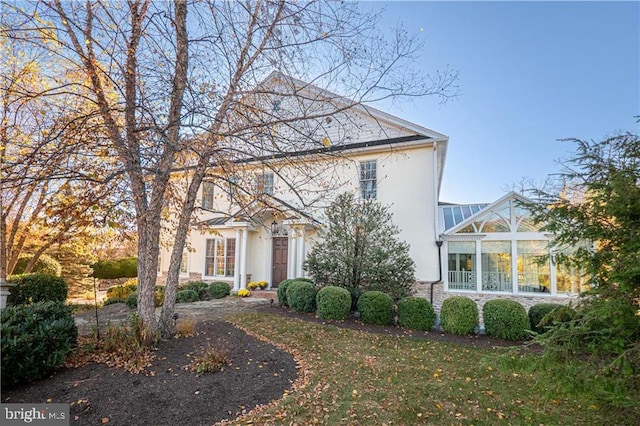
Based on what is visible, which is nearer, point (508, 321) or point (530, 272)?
point (508, 321)

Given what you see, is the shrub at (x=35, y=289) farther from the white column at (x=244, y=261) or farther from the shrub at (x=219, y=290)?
the white column at (x=244, y=261)

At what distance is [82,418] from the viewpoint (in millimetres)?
3615

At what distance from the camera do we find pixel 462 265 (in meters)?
11.1

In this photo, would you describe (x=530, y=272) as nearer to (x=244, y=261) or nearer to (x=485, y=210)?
(x=485, y=210)

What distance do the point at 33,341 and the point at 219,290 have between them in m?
8.82

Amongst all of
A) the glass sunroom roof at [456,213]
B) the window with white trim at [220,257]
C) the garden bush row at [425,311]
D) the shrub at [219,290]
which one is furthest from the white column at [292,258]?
the glass sunroom roof at [456,213]

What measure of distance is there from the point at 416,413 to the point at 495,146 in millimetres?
14724

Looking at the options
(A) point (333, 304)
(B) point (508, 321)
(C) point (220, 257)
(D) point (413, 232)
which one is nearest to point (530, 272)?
(B) point (508, 321)

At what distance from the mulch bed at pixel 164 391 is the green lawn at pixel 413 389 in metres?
0.43

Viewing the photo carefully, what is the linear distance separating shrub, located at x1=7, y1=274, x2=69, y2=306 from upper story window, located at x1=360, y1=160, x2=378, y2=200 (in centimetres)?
1116

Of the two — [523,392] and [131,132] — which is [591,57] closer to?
[523,392]

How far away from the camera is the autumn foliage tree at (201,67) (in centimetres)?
514

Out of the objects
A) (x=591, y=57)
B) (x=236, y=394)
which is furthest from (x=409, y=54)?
(x=591, y=57)

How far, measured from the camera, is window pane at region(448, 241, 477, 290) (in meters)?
10.9
